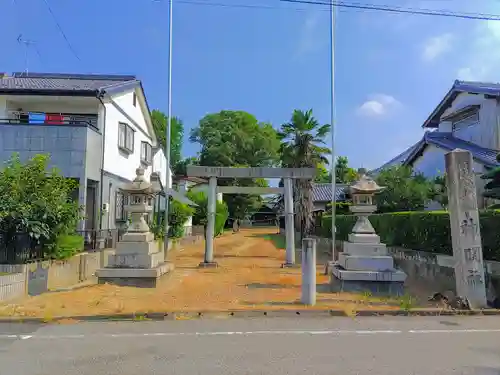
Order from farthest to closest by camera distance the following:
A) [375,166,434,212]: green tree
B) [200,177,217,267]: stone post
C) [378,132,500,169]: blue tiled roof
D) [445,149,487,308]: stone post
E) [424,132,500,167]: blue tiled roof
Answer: [375,166,434,212]: green tree, [378,132,500,169]: blue tiled roof, [424,132,500,167]: blue tiled roof, [200,177,217,267]: stone post, [445,149,487,308]: stone post

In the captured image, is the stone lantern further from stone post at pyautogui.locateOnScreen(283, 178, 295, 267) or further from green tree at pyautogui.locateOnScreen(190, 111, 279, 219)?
green tree at pyautogui.locateOnScreen(190, 111, 279, 219)

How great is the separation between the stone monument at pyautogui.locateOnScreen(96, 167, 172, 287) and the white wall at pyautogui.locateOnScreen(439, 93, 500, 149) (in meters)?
17.8

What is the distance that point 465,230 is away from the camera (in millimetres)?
8852

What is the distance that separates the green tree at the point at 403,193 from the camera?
20.6 m

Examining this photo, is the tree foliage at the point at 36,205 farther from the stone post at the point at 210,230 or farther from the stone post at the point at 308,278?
the stone post at the point at 210,230

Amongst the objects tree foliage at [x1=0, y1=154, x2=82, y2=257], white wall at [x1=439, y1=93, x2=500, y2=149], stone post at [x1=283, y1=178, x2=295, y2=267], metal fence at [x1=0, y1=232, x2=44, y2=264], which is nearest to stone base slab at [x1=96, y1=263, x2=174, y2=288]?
tree foliage at [x1=0, y1=154, x2=82, y2=257]

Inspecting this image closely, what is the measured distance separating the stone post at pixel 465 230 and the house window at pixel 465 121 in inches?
636

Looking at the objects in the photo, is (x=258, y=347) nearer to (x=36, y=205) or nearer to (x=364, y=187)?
(x=364, y=187)

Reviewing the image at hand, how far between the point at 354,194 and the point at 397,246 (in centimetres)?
466

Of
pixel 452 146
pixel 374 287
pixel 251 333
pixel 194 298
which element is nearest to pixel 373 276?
pixel 374 287

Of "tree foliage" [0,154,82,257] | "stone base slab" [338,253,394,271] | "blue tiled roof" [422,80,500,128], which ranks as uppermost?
"blue tiled roof" [422,80,500,128]

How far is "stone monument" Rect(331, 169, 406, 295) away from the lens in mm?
10344

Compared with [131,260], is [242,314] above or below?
below

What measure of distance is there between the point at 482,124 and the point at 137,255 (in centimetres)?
1976
